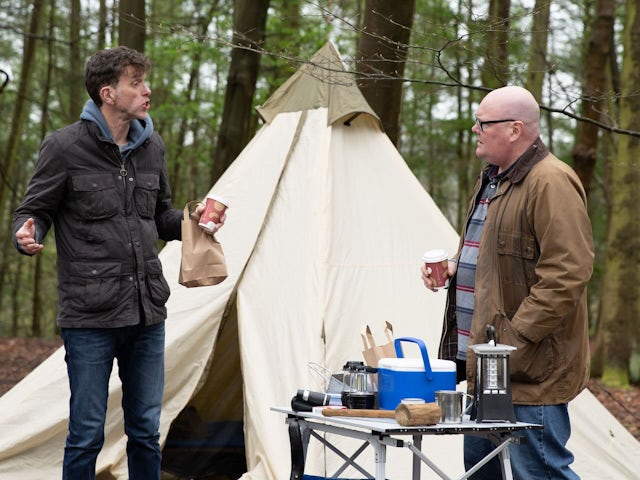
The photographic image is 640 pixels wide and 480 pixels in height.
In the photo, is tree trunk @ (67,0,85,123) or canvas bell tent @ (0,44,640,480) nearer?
canvas bell tent @ (0,44,640,480)

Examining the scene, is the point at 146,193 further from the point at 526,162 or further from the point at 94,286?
the point at 526,162

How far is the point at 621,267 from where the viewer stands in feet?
37.7

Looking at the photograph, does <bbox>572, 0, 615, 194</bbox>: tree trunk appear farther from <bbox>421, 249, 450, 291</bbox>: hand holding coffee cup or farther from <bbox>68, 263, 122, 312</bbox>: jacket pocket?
<bbox>68, 263, 122, 312</bbox>: jacket pocket

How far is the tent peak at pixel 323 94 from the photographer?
605cm

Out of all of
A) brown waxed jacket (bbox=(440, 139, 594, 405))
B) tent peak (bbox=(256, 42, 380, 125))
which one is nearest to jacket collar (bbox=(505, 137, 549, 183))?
brown waxed jacket (bbox=(440, 139, 594, 405))

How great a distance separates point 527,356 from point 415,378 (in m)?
0.42

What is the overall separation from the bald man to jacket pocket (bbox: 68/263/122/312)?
57.4 inches

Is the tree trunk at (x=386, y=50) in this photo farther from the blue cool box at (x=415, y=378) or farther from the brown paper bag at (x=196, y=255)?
the blue cool box at (x=415, y=378)

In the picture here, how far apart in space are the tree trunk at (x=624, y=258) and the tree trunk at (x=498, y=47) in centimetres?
168

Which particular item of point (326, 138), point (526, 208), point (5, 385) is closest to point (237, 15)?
point (326, 138)

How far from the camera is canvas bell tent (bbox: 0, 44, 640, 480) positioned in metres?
5.21

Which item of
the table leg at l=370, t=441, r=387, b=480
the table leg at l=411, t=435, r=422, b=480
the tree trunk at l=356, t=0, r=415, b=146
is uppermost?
the tree trunk at l=356, t=0, r=415, b=146

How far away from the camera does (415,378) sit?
3230mm

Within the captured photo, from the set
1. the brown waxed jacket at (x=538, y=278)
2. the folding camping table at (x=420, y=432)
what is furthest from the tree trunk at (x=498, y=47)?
the folding camping table at (x=420, y=432)
